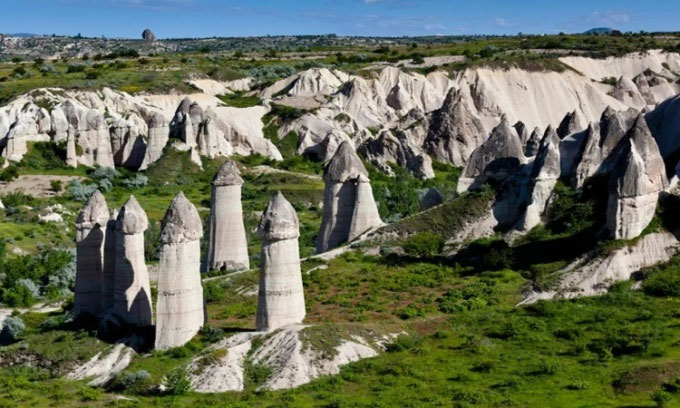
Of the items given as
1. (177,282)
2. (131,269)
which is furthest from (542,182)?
(131,269)

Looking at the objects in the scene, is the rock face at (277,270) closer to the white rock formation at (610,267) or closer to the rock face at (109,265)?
the rock face at (109,265)

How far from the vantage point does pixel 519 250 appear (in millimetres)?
37875

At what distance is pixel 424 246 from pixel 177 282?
1369cm

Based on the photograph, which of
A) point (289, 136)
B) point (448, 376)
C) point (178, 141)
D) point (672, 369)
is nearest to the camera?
point (672, 369)

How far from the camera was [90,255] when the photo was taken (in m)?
33.7

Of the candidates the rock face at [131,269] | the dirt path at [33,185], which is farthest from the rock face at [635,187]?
the dirt path at [33,185]

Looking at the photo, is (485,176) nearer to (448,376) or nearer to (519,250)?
(519,250)

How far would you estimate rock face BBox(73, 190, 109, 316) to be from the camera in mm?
33531

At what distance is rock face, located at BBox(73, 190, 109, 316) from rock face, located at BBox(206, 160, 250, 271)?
667 centimetres

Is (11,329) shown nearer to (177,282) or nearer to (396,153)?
(177,282)

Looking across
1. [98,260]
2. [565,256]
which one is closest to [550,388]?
[565,256]

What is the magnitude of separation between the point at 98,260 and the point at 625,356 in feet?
58.9

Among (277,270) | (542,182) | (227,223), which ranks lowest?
(277,270)

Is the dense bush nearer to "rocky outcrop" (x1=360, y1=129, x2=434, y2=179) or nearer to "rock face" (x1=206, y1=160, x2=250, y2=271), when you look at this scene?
"rock face" (x1=206, y1=160, x2=250, y2=271)
